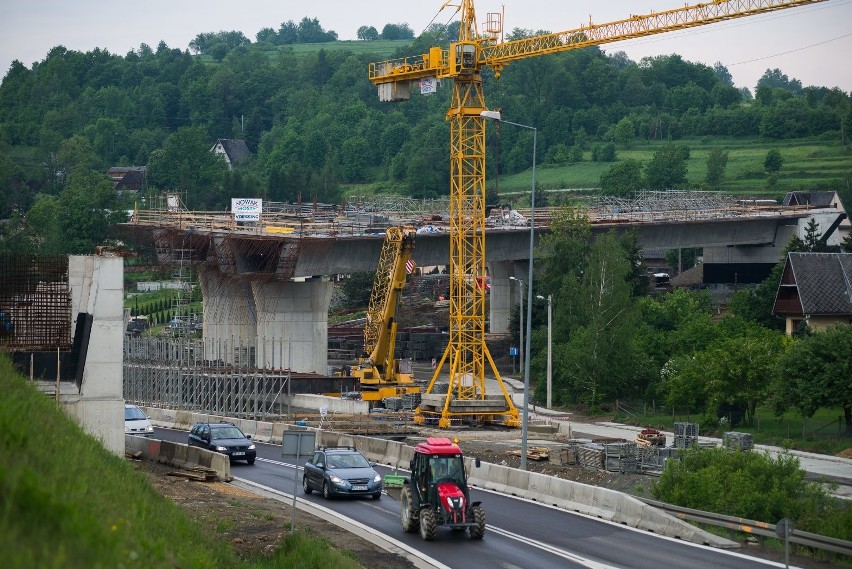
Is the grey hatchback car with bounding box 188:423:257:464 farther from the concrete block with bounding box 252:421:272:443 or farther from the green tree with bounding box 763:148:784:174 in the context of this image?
the green tree with bounding box 763:148:784:174

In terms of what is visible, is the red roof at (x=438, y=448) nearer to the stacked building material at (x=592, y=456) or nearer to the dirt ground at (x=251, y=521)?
the dirt ground at (x=251, y=521)

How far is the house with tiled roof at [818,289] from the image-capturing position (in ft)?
246

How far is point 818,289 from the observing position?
250 feet

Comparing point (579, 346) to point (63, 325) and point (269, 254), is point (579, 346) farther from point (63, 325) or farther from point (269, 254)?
point (63, 325)

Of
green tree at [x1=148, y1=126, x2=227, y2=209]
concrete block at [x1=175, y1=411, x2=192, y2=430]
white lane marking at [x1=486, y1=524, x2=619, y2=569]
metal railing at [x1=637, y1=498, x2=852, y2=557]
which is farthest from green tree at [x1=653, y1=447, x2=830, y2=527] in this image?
green tree at [x1=148, y1=126, x2=227, y2=209]

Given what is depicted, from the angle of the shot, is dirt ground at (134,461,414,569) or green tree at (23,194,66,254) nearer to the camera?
dirt ground at (134,461,414,569)

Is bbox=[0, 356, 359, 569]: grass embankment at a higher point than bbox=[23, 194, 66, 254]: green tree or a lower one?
lower

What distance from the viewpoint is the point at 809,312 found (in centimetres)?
7506

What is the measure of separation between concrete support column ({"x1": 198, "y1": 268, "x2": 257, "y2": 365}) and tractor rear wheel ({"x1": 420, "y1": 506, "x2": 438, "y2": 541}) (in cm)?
6123

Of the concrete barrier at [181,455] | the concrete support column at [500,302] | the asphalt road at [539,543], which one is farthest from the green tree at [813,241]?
the asphalt road at [539,543]

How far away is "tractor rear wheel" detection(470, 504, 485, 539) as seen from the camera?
2925 cm

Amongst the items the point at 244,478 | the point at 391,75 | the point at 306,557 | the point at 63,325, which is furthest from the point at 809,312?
the point at 306,557

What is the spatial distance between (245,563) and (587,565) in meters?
7.49

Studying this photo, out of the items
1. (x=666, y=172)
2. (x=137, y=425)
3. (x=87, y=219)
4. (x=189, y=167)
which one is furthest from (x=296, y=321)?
(x=189, y=167)
